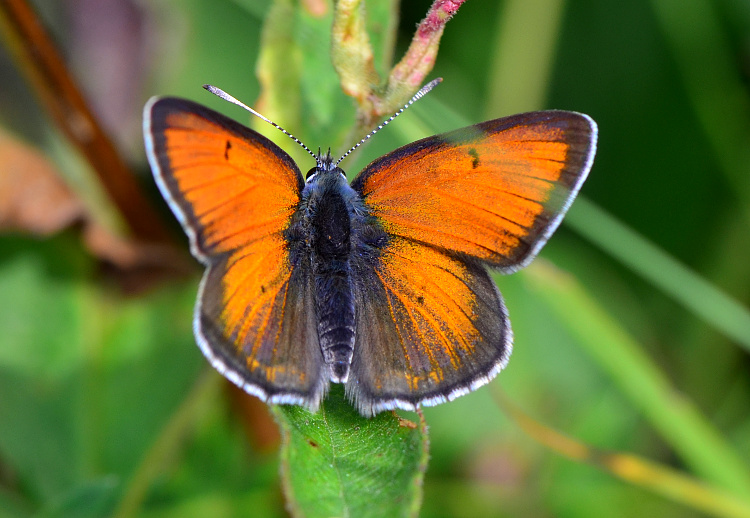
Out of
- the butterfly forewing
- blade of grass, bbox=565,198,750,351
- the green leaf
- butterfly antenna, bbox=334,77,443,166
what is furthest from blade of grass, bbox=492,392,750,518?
butterfly antenna, bbox=334,77,443,166

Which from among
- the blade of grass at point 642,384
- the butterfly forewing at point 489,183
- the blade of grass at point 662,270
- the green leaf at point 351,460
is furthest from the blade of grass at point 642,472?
the green leaf at point 351,460

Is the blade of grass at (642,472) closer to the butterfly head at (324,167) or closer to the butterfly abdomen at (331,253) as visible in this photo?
the butterfly abdomen at (331,253)

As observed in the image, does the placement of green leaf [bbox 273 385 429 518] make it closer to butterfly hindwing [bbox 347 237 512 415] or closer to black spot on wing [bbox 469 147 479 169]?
butterfly hindwing [bbox 347 237 512 415]

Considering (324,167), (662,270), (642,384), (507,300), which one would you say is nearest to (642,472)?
(642,384)

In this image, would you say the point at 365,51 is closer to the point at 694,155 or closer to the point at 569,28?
the point at 569,28

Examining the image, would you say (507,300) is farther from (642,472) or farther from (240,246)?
(240,246)

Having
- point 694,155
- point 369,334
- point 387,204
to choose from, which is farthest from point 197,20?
point 694,155
